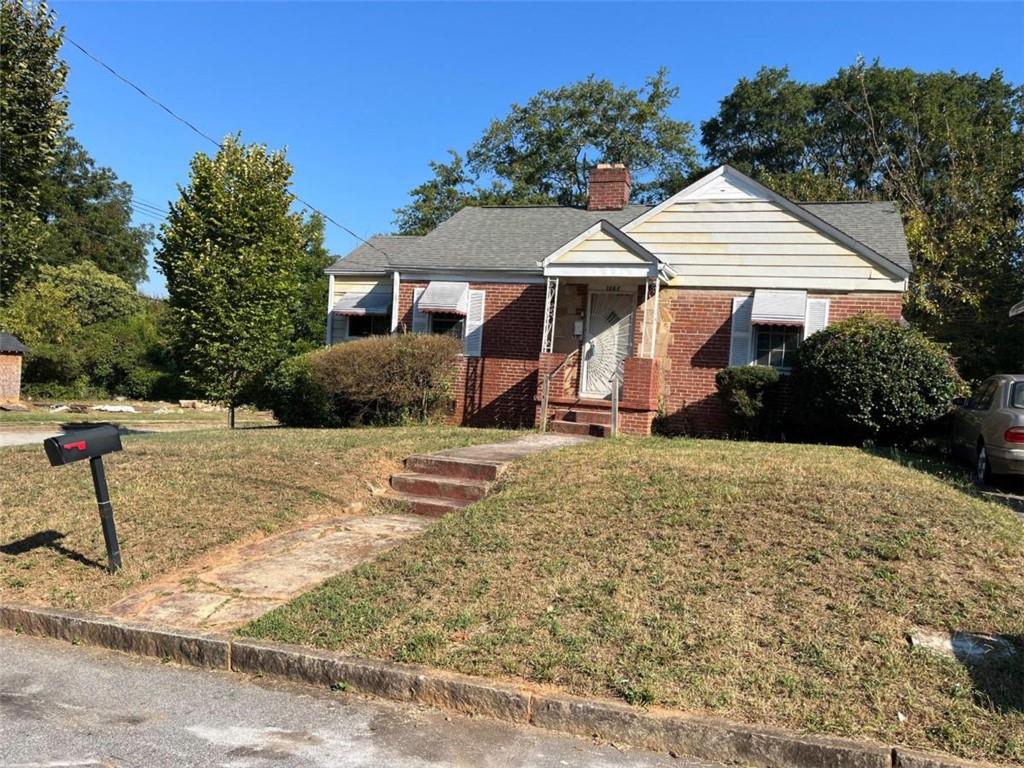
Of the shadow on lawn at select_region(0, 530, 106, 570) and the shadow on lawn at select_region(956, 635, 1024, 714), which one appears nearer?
the shadow on lawn at select_region(956, 635, 1024, 714)

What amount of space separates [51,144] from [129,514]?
12.1ft

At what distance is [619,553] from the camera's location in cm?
543

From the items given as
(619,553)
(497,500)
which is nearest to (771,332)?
(497,500)

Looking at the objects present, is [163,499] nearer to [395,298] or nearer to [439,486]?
[439,486]

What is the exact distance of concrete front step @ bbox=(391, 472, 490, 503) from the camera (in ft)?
25.2

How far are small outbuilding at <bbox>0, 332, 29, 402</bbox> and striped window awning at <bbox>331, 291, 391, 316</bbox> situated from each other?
16.5m

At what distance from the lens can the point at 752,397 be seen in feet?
42.5

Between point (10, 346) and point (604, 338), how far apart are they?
23450mm

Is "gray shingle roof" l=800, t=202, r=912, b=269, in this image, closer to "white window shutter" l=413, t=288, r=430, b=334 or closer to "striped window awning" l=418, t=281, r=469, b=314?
"striped window awning" l=418, t=281, r=469, b=314

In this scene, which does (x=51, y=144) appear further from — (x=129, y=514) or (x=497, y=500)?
(x=497, y=500)

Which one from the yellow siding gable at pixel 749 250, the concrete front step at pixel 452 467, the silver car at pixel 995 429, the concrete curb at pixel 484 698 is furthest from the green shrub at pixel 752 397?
the concrete curb at pixel 484 698

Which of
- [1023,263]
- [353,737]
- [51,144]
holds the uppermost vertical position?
[1023,263]

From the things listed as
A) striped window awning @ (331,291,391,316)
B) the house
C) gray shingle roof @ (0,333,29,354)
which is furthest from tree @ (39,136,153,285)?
the house

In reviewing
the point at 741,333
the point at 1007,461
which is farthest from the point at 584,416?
the point at 1007,461
